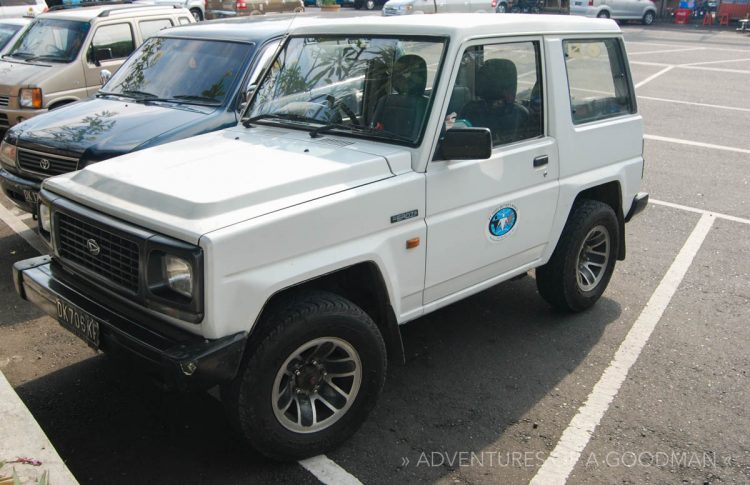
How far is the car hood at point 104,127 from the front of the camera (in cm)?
579

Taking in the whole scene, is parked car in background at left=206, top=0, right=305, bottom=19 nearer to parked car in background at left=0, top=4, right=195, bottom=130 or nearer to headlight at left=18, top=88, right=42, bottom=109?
parked car in background at left=0, top=4, right=195, bottom=130

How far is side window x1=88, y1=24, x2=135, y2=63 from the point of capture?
8914mm

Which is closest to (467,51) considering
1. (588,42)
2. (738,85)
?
(588,42)

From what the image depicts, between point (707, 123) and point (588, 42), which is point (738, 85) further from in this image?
point (588, 42)

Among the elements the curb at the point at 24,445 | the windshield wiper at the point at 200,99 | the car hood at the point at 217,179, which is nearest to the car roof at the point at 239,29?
the windshield wiper at the point at 200,99

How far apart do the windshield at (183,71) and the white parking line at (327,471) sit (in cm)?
377

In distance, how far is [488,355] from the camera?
15.1 ft

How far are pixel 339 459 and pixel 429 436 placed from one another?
510mm

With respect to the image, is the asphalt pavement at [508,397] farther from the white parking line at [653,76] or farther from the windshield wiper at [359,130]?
the white parking line at [653,76]

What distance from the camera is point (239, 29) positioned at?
6.92 meters

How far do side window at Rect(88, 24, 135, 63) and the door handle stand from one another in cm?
659

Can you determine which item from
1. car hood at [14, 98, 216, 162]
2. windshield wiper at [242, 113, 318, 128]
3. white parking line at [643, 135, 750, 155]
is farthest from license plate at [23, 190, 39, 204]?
white parking line at [643, 135, 750, 155]

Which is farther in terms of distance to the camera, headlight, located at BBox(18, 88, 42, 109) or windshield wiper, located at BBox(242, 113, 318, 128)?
headlight, located at BBox(18, 88, 42, 109)

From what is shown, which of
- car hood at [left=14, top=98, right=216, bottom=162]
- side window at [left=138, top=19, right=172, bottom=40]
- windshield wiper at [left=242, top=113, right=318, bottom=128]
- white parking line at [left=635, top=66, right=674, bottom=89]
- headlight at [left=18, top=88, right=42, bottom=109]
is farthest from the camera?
white parking line at [left=635, top=66, right=674, bottom=89]
